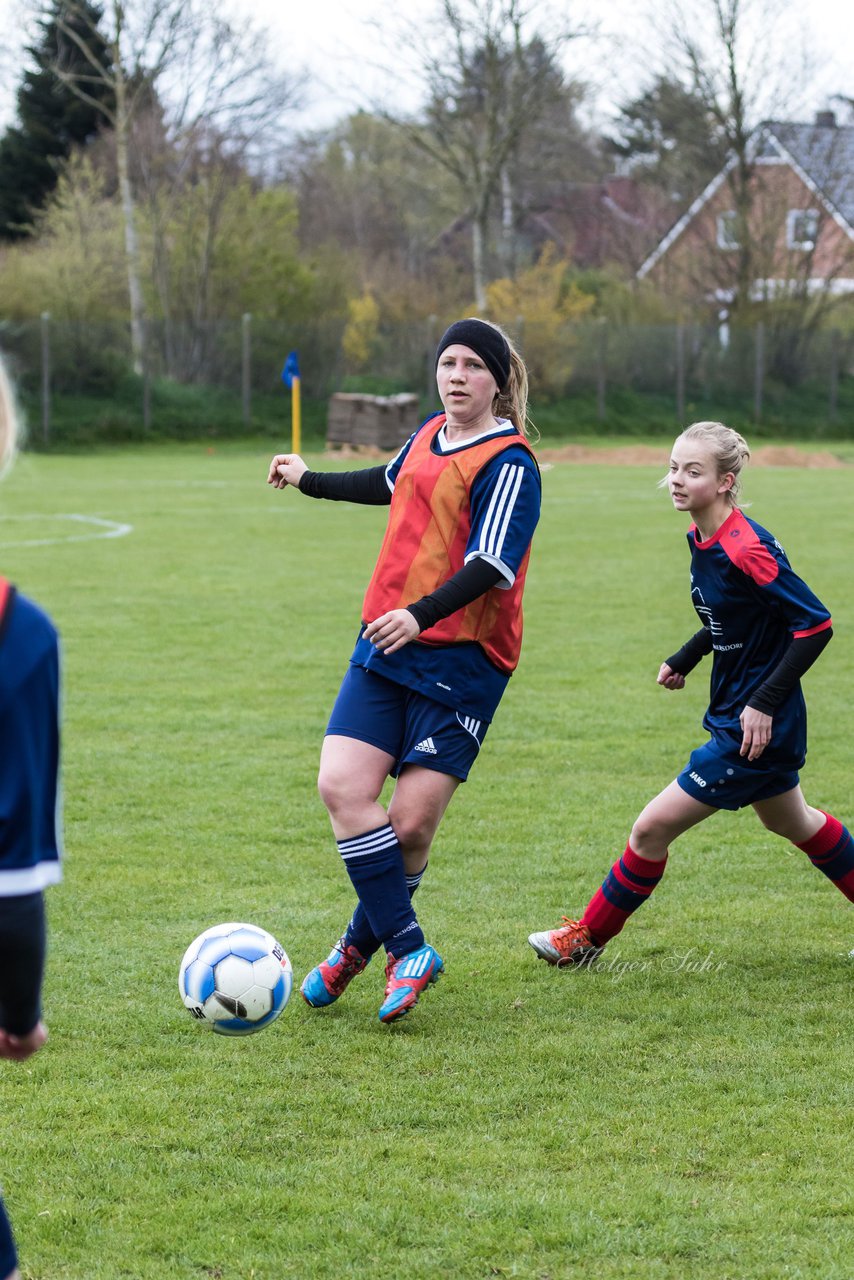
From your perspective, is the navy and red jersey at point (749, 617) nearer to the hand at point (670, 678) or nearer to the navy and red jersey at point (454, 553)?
the hand at point (670, 678)

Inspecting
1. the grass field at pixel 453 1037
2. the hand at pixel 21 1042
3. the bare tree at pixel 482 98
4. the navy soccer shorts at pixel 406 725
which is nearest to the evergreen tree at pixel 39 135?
the bare tree at pixel 482 98

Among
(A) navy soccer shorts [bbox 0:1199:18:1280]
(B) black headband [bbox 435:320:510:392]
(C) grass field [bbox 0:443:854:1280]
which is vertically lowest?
(C) grass field [bbox 0:443:854:1280]

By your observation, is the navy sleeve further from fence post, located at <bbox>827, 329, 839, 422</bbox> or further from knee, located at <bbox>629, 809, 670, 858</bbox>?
fence post, located at <bbox>827, 329, 839, 422</bbox>

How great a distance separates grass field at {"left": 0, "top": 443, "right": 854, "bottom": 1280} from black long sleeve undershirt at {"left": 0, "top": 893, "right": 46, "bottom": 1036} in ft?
3.32

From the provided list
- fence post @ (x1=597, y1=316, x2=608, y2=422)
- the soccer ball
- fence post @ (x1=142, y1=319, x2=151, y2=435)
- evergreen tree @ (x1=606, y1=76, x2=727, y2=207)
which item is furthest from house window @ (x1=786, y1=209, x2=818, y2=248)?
the soccer ball

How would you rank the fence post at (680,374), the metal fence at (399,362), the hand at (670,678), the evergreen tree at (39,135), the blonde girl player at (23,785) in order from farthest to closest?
the evergreen tree at (39,135) < the fence post at (680,374) < the metal fence at (399,362) < the hand at (670,678) < the blonde girl player at (23,785)

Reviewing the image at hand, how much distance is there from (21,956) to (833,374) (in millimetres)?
38506

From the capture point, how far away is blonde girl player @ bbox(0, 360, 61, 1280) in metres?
1.89

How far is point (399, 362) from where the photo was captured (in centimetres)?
3538

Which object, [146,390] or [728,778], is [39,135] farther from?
[728,778]

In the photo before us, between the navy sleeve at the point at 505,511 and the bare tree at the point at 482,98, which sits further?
the bare tree at the point at 482,98

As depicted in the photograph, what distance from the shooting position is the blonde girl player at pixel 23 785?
6.20 feet

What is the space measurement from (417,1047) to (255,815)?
7.96ft

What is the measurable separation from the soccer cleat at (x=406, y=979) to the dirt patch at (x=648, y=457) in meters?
26.0
